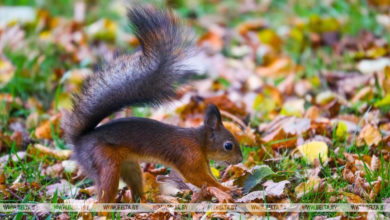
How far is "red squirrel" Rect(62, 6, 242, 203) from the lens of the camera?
2.05 meters

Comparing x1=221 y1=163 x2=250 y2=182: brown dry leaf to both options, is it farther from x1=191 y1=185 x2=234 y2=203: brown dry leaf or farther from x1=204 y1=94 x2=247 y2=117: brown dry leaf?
x1=204 y1=94 x2=247 y2=117: brown dry leaf

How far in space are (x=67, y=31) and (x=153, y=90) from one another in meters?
2.51

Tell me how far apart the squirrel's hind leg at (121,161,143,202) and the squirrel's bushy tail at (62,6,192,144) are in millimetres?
208

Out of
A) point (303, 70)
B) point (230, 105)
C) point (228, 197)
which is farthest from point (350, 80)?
point (228, 197)

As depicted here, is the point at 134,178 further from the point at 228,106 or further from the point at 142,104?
the point at 228,106

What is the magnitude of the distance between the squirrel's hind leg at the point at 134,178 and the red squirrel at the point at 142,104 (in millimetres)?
13

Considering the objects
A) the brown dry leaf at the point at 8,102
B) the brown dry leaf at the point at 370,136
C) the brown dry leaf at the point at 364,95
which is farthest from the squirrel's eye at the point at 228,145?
the brown dry leaf at the point at 8,102

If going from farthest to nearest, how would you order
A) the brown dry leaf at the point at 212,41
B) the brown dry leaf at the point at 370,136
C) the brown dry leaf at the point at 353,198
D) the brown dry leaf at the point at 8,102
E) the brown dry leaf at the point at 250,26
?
the brown dry leaf at the point at 250,26
the brown dry leaf at the point at 212,41
the brown dry leaf at the point at 8,102
the brown dry leaf at the point at 370,136
the brown dry leaf at the point at 353,198

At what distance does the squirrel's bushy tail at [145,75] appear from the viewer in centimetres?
208

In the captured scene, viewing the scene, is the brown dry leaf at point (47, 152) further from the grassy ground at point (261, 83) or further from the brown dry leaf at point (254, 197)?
the brown dry leaf at point (254, 197)

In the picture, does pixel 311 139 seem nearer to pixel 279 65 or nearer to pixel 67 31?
pixel 279 65

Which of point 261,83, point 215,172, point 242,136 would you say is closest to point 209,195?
point 215,172

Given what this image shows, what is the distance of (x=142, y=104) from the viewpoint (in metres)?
2.12

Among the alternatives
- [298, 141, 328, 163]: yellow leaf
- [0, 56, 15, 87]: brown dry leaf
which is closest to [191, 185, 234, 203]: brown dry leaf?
[298, 141, 328, 163]: yellow leaf
